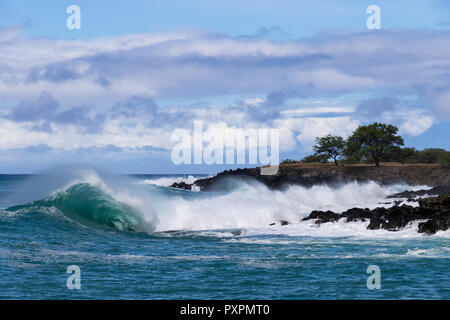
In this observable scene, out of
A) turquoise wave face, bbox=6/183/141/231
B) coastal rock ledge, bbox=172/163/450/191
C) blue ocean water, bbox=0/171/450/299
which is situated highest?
coastal rock ledge, bbox=172/163/450/191

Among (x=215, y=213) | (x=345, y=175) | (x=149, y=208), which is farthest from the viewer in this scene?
(x=345, y=175)

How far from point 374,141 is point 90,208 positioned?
7584cm

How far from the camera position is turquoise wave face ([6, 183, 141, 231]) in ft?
92.5

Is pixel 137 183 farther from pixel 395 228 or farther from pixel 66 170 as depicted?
pixel 395 228

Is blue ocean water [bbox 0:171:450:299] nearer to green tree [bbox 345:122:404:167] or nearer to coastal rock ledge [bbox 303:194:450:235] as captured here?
coastal rock ledge [bbox 303:194:450:235]

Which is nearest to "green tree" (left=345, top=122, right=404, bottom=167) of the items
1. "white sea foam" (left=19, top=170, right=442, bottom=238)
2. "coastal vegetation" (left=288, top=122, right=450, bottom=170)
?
"coastal vegetation" (left=288, top=122, right=450, bottom=170)

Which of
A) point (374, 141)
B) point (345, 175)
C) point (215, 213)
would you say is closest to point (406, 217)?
point (215, 213)

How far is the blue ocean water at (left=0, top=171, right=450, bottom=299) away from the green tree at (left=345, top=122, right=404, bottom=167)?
64110mm

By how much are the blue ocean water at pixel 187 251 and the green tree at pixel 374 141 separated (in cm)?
6411

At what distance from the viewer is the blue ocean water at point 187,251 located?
13.8 m

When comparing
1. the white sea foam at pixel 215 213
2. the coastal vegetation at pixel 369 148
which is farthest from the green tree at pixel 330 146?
the white sea foam at pixel 215 213

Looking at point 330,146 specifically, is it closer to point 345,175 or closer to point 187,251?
point 345,175

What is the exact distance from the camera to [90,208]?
97.0 ft

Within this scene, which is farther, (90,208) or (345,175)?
(345,175)
